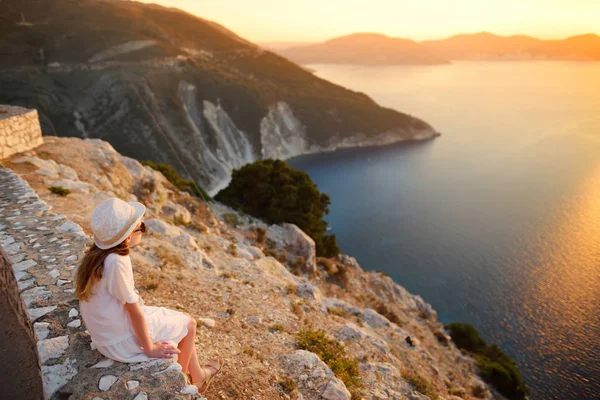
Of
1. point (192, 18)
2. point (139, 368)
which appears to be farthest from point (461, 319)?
point (192, 18)

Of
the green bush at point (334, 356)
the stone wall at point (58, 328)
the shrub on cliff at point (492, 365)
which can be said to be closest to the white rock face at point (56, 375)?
the stone wall at point (58, 328)

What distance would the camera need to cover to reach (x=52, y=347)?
538 centimetres

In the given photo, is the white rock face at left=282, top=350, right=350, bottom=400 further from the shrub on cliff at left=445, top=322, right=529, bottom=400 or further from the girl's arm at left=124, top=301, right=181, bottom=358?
the shrub on cliff at left=445, top=322, right=529, bottom=400

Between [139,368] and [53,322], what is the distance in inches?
80.8

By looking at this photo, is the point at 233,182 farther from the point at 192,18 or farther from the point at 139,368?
the point at 192,18

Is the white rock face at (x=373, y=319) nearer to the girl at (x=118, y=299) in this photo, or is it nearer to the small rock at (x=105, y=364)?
the girl at (x=118, y=299)

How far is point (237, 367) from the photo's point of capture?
6.94 meters

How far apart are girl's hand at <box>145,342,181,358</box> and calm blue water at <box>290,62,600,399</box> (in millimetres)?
33398

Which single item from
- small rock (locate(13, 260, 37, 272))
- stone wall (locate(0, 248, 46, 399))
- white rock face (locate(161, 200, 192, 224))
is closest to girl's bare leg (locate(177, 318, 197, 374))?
stone wall (locate(0, 248, 46, 399))

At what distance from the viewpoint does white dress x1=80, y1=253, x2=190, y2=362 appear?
4523mm

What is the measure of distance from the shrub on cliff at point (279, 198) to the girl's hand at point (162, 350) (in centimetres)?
2362

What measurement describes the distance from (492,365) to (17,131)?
29.3 metres

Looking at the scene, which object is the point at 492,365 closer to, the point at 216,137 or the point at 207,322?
the point at 207,322

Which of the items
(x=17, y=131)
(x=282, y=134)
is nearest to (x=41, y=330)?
(x=17, y=131)
